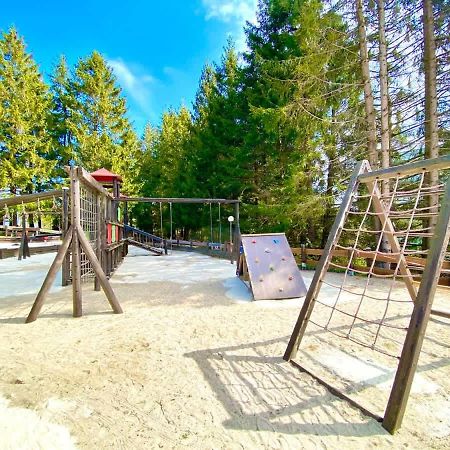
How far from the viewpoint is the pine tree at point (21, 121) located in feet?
50.6

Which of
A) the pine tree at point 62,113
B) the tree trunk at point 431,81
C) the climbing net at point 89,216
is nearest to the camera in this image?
the climbing net at point 89,216

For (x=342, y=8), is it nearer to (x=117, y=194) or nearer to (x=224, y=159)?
(x=224, y=159)

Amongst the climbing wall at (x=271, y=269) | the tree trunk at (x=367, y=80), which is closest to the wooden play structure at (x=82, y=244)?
the climbing wall at (x=271, y=269)

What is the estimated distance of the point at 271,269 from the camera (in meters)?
4.96

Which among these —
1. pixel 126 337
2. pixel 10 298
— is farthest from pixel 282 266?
pixel 10 298

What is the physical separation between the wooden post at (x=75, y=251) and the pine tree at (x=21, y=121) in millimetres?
14577

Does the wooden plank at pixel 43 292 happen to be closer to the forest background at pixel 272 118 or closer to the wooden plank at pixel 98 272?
the wooden plank at pixel 98 272

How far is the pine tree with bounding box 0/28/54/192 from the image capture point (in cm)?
1541

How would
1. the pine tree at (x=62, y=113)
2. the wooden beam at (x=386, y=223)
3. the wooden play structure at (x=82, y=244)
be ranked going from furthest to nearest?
the pine tree at (x=62, y=113), the wooden play structure at (x=82, y=244), the wooden beam at (x=386, y=223)

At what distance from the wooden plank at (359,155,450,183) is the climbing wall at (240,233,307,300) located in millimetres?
2491

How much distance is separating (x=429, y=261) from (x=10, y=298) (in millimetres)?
5707

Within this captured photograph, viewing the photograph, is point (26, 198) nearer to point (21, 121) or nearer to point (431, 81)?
point (431, 81)

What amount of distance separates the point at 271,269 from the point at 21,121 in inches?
680

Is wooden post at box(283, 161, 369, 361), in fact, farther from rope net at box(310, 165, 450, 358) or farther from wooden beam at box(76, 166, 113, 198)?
wooden beam at box(76, 166, 113, 198)
